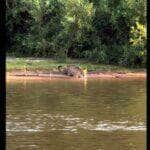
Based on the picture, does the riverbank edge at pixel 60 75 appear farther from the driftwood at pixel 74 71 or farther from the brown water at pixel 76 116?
the brown water at pixel 76 116

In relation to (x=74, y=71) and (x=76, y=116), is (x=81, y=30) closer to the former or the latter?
(x=74, y=71)

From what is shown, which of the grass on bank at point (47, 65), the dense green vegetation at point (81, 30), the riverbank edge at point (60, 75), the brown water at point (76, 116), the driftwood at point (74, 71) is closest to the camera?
the brown water at point (76, 116)

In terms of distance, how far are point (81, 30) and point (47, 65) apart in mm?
6056

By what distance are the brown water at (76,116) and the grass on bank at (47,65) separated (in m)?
6.71

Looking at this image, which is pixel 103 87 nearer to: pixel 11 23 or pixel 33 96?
pixel 33 96

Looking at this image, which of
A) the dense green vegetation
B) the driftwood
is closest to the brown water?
the driftwood

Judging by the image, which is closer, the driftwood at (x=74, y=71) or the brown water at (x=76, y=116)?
the brown water at (x=76, y=116)

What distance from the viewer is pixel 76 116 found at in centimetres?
2277

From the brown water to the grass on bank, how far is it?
6.71m

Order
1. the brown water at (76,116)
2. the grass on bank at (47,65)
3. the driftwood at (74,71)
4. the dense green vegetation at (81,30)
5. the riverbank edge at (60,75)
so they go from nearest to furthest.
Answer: the brown water at (76,116), the driftwood at (74,71), the riverbank edge at (60,75), the grass on bank at (47,65), the dense green vegetation at (81,30)

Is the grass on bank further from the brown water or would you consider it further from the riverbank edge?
the brown water

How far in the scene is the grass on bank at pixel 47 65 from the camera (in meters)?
42.5

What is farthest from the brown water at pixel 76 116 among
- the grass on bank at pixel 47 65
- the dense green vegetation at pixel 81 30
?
the dense green vegetation at pixel 81 30

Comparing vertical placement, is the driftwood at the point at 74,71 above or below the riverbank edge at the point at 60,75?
above
